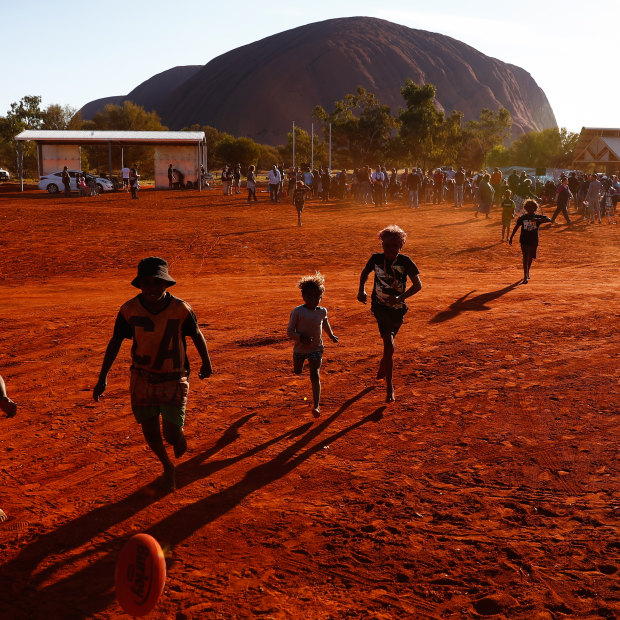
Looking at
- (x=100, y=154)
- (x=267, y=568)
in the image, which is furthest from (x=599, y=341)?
(x=100, y=154)

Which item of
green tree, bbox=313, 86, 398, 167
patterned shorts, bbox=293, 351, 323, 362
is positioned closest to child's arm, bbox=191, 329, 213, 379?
patterned shorts, bbox=293, 351, 323, 362

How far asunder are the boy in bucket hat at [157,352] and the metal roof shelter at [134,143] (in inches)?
1572

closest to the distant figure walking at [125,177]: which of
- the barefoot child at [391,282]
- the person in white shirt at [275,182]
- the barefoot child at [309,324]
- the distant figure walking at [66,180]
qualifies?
the distant figure walking at [66,180]

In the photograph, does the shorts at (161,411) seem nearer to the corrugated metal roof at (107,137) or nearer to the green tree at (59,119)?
the corrugated metal roof at (107,137)

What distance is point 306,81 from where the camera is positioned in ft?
A: 568

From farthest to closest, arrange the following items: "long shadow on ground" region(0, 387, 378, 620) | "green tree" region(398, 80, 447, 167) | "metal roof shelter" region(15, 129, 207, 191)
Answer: "green tree" region(398, 80, 447, 167) < "metal roof shelter" region(15, 129, 207, 191) < "long shadow on ground" region(0, 387, 378, 620)

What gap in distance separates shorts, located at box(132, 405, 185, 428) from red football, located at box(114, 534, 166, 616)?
76.3 inches

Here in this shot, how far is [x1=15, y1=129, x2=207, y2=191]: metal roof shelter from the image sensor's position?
145ft

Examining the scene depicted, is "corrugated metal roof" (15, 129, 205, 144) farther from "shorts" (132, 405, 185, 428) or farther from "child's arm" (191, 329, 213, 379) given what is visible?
"shorts" (132, 405, 185, 428)

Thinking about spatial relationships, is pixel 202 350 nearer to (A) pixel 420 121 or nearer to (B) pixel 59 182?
(B) pixel 59 182

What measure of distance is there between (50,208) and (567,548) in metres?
30.5

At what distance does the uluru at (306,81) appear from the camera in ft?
542

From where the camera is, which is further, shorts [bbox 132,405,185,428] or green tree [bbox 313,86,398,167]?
green tree [bbox 313,86,398,167]

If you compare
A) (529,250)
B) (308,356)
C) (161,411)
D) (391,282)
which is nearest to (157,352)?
(161,411)
